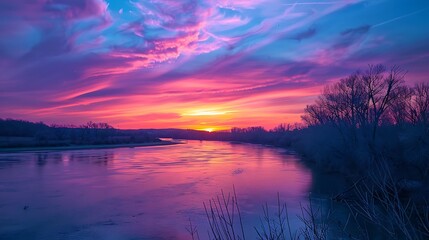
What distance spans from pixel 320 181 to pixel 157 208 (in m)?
11.2

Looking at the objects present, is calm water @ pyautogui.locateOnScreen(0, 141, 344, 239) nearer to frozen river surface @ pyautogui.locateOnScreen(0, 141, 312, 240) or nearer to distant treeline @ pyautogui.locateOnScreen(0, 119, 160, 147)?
frozen river surface @ pyautogui.locateOnScreen(0, 141, 312, 240)

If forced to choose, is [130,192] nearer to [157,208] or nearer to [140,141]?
[157,208]

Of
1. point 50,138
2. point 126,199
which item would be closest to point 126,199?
point 126,199

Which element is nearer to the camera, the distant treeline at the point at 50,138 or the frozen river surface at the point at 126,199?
the frozen river surface at the point at 126,199

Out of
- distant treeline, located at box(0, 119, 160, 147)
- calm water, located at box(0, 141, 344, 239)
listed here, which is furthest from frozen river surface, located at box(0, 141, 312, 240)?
distant treeline, located at box(0, 119, 160, 147)

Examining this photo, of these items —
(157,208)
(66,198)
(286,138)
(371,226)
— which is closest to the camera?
(371,226)

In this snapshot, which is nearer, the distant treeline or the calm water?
the calm water

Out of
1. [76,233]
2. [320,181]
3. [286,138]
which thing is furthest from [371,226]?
[286,138]

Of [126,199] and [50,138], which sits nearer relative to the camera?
[126,199]

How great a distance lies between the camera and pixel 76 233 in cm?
1010

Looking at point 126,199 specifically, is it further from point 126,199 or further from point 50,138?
point 50,138

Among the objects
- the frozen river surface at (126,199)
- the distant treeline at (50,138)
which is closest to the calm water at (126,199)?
the frozen river surface at (126,199)

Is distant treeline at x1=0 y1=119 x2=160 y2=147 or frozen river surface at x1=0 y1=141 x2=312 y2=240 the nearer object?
frozen river surface at x1=0 y1=141 x2=312 y2=240

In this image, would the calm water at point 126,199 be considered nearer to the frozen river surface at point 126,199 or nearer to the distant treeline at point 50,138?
the frozen river surface at point 126,199
